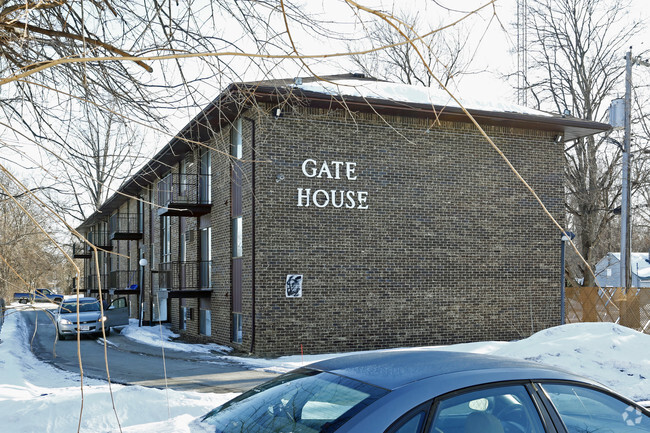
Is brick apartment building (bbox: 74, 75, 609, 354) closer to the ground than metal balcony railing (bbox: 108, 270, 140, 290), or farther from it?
farther from it

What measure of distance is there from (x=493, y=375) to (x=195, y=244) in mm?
20842

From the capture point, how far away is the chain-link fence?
2280 centimetres

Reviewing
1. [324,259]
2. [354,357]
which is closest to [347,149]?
[324,259]

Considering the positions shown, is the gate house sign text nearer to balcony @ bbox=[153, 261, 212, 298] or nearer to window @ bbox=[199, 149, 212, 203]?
window @ bbox=[199, 149, 212, 203]

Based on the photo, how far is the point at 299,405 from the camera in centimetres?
355

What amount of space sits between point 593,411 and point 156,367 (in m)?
13.6

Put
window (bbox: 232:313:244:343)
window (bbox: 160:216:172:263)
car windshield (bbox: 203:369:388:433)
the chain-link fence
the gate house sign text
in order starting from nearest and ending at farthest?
car windshield (bbox: 203:369:388:433), the gate house sign text, window (bbox: 232:313:244:343), the chain-link fence, window (bbox: 160:216:172:263)

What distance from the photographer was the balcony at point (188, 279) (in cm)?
2156

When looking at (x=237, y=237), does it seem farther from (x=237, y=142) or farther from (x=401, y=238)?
(x=401, y=238)

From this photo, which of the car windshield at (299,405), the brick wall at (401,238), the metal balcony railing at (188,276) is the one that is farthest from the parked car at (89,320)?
the car windshield at (299,405)

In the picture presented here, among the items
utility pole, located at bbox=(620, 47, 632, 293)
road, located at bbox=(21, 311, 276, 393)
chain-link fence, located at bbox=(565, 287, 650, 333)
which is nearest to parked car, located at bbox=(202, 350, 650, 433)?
road, located at bbox=(21, 311, 276, 393)

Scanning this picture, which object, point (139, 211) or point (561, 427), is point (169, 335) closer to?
point (139, 211)

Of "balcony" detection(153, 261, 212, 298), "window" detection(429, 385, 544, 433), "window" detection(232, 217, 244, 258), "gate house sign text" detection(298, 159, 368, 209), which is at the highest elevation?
"gate house sign text" detection(298, 159, 368, 209)

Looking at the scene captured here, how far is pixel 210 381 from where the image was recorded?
1320 cm
